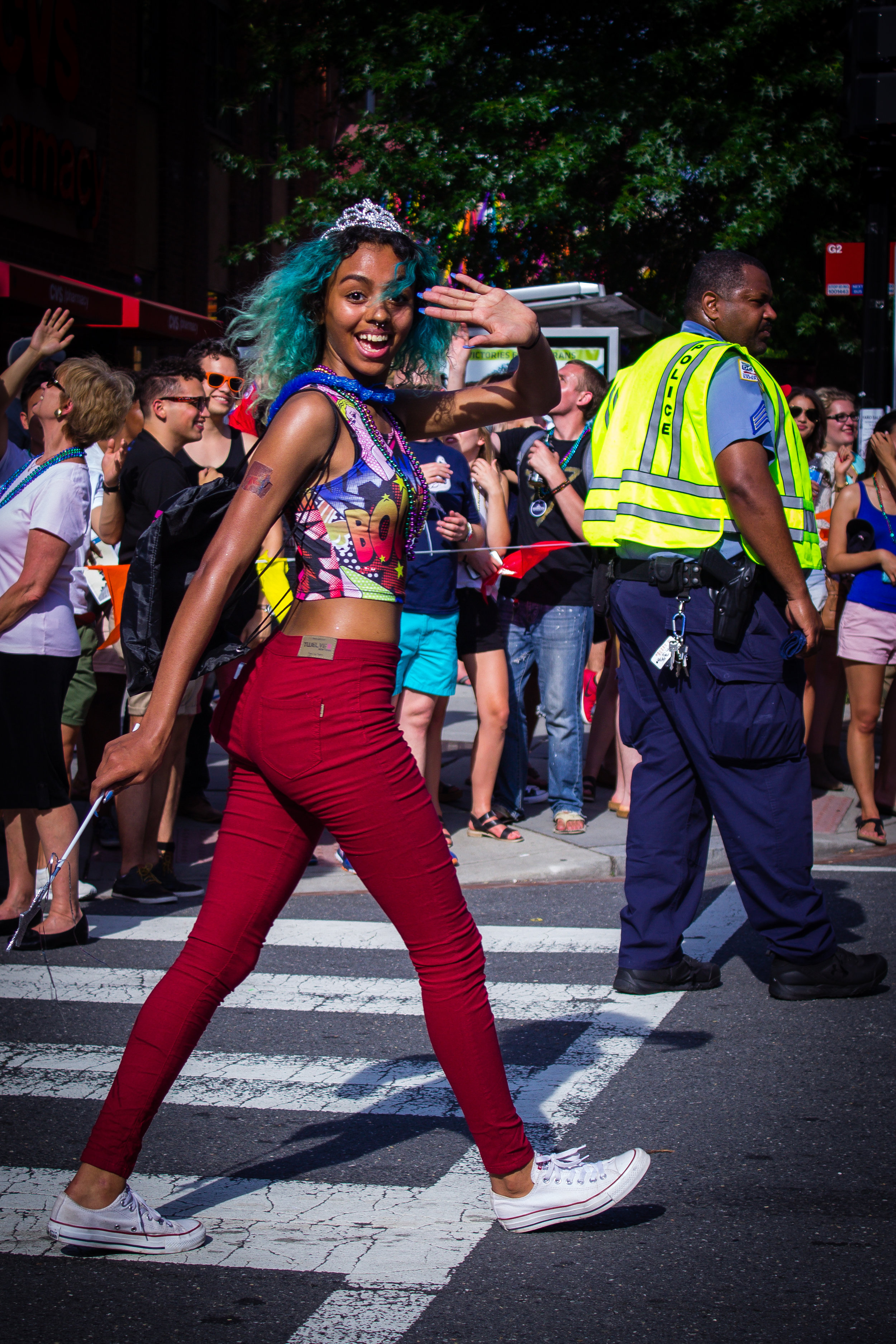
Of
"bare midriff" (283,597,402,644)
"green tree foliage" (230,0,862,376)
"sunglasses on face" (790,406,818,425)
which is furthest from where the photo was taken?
"green tree foliage" (230,0,862,376)

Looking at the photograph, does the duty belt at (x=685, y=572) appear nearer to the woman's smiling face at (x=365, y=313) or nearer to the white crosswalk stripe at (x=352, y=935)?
the white crosswalk stripe at (x=352, y=935)

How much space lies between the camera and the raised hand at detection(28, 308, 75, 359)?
20.7 ft

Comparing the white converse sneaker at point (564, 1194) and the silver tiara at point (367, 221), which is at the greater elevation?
the silver tiara at point (367, 221)

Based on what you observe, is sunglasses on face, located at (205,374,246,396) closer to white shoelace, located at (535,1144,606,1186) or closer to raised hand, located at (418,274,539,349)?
raised hand, located at (418,274,539,349)

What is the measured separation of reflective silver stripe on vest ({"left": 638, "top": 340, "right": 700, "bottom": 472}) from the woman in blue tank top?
321 cm

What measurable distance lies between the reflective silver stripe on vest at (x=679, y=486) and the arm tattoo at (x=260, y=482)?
2.13 meters

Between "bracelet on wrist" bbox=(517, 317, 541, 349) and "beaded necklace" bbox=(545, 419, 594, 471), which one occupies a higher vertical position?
"beaded necklace" bbox=(545, 419, 594, 471)

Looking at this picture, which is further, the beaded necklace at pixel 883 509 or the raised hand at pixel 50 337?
the beaded necklace at pixel 883 509

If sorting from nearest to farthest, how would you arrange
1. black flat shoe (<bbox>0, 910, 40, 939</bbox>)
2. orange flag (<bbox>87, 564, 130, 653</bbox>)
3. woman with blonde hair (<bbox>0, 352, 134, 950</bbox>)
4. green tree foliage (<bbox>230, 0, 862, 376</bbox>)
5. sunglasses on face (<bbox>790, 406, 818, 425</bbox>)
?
woman with blonde hair (<bbox>0, 352, 134, 950</bbox>) → black flat shoe (<bbox>0, 910, 40, 939</bbox>) → orange flag (<bbox>87, 564, 130, 653</bbox>) → sunglasses on face (<bbox>790, 406, 818, 425</bbox>) → green tree foliage (<bbox>230, 0, 862, 376</bbox>)

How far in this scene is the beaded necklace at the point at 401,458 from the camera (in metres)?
3.02

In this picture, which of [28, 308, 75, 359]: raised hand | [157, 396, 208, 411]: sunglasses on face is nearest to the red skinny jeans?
Answer: [28, 308, 75, 359]: raised hand

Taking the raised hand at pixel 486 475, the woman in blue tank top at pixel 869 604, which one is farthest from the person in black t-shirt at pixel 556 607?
the woman in blue tank top at pixel 869 604

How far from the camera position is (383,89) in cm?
1809

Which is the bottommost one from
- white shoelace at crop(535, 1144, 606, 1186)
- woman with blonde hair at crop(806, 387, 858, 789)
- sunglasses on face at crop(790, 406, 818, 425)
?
white shoelace at crop(535, 1144, 606, 1186)
